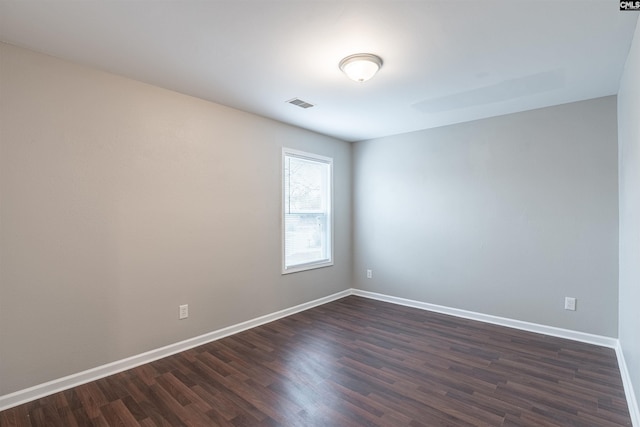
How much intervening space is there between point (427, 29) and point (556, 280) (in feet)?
9.70

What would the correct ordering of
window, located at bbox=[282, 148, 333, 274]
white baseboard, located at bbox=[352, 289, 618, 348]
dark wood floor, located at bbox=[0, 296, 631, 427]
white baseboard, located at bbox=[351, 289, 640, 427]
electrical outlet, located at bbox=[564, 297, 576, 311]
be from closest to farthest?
dark wood floor, located at bbox=[0, 296, 631, 427] < white baseboard, located at bbox=[351, 289, 640, 427] < white baseboard, located at bbox=[352, 289, 618, 348] < electrical outlet, located at bbox=[564, 297, 576, 311] < window, located at bbox=[282, 148, 333, 274]

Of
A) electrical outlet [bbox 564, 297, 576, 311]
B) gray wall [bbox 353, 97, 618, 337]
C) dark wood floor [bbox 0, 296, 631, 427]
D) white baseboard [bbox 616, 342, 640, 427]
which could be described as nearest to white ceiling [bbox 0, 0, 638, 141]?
gray wall [bbox 353, 97, 618, 337]

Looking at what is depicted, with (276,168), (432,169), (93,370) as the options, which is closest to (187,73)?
(276,168)

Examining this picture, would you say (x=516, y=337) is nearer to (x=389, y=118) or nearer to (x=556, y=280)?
(x=556, y=280)

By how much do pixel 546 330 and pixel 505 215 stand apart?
130 cm

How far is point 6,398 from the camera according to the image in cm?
208

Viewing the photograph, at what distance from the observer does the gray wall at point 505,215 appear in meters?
3.11

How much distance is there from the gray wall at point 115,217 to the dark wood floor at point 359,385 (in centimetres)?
36

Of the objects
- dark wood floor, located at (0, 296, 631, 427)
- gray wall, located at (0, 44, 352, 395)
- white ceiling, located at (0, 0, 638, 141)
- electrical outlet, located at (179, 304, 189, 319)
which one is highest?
white ceiling, located at (0, 0, 638, 141)

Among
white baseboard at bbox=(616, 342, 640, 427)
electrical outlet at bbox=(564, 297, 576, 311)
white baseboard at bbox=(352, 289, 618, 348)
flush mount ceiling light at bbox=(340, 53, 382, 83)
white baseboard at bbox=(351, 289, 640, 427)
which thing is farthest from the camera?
electrical outlet at bbox=(564, 297, 576, 311)

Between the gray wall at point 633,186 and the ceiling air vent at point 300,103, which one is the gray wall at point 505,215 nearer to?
the gray wall at point 633,186

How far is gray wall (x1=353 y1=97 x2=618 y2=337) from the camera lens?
10.2 ft

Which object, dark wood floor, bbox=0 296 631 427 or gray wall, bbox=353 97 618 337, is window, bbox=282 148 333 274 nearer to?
gray wall, bbox=353 97 618 337

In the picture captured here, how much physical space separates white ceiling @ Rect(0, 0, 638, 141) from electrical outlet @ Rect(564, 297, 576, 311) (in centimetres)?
205
